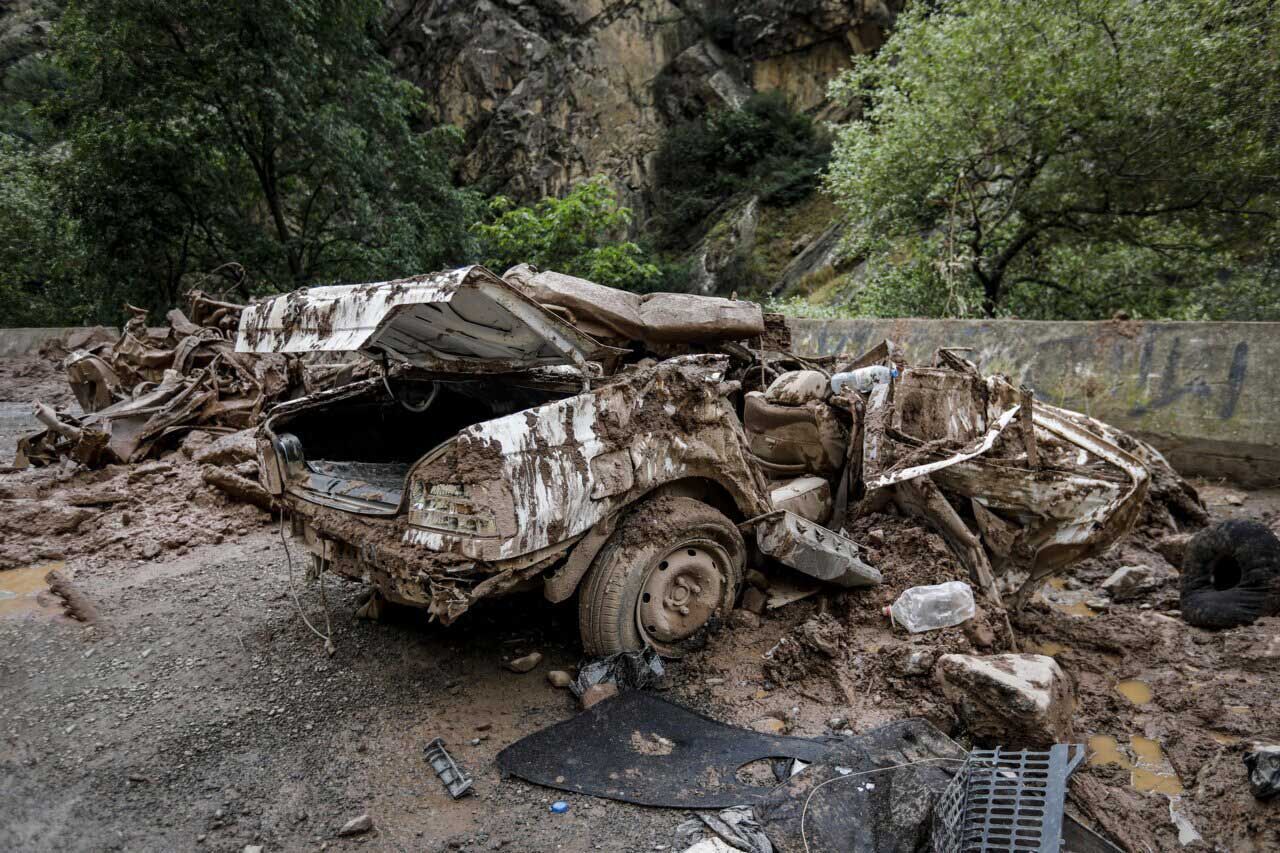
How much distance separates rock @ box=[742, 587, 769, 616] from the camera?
361cm

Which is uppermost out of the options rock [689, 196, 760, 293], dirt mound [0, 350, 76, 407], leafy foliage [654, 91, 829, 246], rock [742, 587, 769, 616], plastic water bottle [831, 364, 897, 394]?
leafy foliage [654, 91, 829, 246]

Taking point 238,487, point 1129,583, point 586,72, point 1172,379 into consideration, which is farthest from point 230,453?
point 586,72

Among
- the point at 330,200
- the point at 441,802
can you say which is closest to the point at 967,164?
the point at 441,802

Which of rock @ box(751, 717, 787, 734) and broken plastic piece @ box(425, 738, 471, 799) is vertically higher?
rock @ box(751, 717, 787, 734)

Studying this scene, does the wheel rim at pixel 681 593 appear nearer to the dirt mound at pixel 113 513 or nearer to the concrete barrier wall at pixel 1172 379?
the dirt mound at pixel 113 513

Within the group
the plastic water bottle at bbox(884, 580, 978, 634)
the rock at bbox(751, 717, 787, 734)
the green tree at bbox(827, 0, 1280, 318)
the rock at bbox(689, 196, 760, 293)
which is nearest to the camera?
the rock at bbox(751, 717, 787, 734)

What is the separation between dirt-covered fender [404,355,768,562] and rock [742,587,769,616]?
50cm

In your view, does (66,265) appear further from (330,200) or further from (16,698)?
(16,698)

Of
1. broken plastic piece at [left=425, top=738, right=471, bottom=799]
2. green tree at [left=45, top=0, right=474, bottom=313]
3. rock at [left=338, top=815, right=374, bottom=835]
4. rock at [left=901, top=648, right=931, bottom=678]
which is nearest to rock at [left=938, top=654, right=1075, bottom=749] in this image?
rock at [left=901, top=648, right=931, bottom=678]

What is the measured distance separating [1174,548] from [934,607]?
270 centimetres

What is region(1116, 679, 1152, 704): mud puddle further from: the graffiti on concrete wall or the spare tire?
the graffiti on concrete wall

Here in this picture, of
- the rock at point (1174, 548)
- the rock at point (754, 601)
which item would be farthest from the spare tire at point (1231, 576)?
the rock at point (754, 601)

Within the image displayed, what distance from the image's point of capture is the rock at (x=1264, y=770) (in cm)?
214

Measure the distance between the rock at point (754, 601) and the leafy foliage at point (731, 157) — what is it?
968 inches
